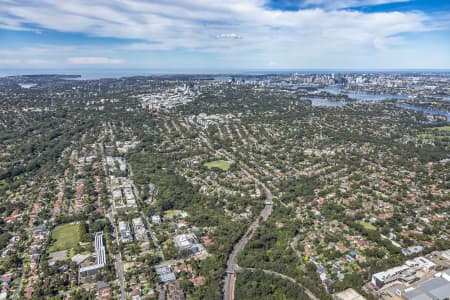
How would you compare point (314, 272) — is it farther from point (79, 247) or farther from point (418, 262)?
point (79, 247)

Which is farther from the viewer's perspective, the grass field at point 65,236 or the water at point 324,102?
the water at point 324,102

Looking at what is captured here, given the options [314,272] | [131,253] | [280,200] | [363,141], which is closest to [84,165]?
[131,253]

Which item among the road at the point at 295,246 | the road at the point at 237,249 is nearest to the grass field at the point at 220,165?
the road at the point at 237,249

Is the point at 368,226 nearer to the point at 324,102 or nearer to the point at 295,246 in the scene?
the point at 295,246

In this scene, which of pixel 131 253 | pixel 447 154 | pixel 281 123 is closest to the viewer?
pixel 131 253

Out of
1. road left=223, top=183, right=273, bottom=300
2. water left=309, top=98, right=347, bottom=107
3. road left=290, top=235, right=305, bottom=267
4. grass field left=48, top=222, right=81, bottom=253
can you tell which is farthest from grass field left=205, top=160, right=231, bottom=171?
water left=309, top=98, right=347, bottom=107

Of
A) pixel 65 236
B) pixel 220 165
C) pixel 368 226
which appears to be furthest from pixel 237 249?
pixel 220 165

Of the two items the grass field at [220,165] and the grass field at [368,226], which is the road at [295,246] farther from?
the grass field at [220,165]
